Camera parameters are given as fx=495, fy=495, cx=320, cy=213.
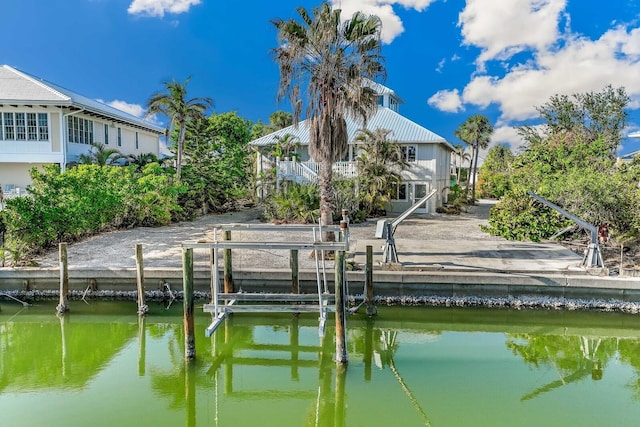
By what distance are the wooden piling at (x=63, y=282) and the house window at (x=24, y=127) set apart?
574 inches

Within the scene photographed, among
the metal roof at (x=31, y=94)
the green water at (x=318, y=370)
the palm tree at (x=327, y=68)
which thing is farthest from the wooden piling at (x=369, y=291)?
the metal roof at (x=31, y=94)

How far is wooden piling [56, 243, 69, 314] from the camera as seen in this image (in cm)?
1108

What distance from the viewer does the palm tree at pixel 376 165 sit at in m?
25.2

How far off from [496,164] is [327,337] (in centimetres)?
4122

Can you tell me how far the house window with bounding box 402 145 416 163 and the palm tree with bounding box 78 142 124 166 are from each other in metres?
15.2

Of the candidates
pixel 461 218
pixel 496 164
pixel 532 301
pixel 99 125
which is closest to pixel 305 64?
pixel 532 301

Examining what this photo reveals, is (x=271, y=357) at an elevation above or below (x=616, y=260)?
below

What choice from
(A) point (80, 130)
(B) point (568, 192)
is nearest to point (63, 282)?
(B) point (568, 192)

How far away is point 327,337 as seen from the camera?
1049 centimetres

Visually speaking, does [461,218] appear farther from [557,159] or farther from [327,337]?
[327,337]

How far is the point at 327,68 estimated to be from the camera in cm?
1317

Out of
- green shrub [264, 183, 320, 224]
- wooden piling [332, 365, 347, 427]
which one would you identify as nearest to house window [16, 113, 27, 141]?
green shrub [264, 183, 320, 224]

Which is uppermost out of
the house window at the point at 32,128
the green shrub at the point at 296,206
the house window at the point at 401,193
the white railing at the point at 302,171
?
the house window at the point at 32,128

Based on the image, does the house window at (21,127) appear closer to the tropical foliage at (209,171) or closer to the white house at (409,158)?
the tropical foliage at (209,171)
